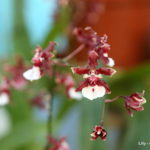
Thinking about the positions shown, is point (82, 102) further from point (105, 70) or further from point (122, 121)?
point (105, 70)

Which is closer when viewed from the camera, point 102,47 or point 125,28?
point 102,47

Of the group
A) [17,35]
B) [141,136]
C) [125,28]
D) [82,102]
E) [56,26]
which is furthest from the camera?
[125,28]

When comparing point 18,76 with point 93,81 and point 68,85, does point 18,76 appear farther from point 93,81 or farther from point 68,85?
point 93,81

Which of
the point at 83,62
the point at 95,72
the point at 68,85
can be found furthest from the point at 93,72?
the point at 83,62

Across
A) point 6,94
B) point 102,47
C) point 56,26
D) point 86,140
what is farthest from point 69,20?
point 102,47

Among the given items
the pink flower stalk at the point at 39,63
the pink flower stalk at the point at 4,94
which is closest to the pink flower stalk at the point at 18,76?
the pink flower stalk at the point at 4,94

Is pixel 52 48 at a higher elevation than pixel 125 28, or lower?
lower

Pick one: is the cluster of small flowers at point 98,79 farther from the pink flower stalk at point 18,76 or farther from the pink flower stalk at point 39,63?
the pink flower stalk at point 18,76
